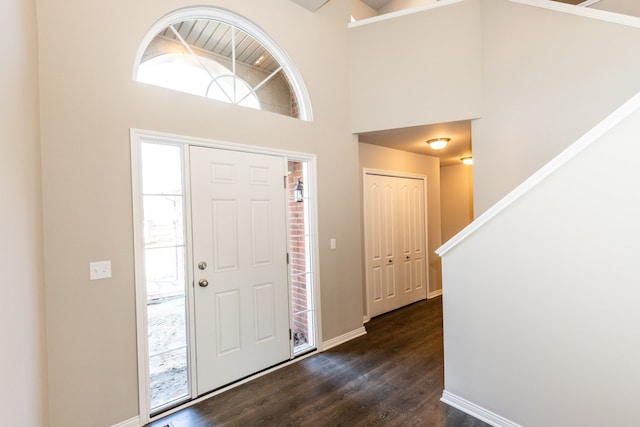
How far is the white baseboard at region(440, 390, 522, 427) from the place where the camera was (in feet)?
6.33

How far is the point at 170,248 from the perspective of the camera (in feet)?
7.49

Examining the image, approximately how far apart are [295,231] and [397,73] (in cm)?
208

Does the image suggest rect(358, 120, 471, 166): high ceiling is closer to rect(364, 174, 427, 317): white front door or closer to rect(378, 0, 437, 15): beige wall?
rect(364, 174, 427, 317): white front door

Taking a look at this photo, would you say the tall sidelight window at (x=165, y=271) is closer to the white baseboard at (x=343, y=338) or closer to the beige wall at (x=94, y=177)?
the beige wall at (x=94, y=177)

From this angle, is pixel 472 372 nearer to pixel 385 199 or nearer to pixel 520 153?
pixel 520 153

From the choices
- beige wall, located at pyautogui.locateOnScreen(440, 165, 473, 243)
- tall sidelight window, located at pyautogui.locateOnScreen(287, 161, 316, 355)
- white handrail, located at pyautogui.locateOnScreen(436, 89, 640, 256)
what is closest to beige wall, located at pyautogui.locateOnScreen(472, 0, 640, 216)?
white handrail, located at pyautogui.locateOnScreen(436, 89, 640, 256)

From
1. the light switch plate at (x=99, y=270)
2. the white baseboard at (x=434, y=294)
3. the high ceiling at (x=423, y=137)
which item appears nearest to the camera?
the light switch plate at (x=99, y=270)

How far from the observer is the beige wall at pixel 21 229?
0.98m

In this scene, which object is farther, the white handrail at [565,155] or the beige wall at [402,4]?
the beige wall at [402,4]

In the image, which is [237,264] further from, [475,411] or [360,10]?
[360,10]

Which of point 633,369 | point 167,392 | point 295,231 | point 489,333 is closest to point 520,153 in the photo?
point 489,333

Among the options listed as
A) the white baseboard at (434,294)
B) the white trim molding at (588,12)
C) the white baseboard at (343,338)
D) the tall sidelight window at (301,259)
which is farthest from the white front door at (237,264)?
the white baseboard at (434,294)

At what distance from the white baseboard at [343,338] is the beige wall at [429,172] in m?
2.07

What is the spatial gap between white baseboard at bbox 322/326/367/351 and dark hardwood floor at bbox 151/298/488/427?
0.07 m
